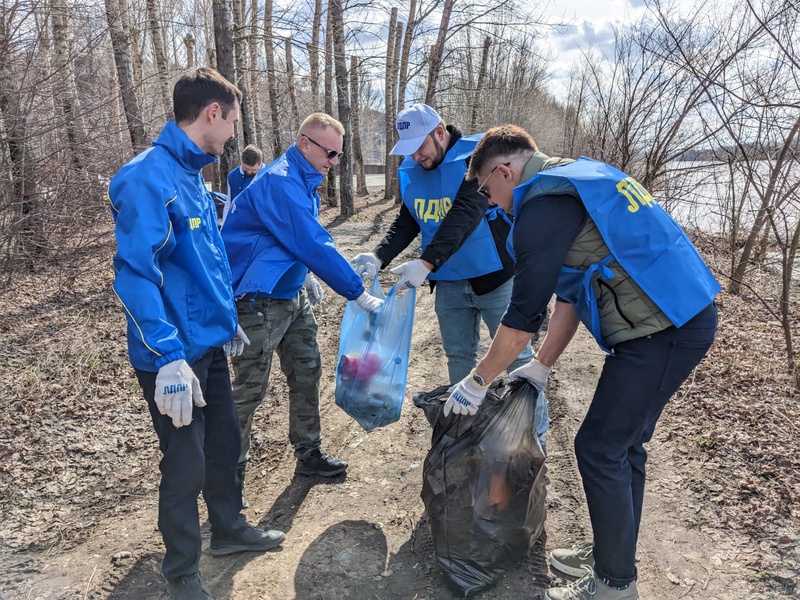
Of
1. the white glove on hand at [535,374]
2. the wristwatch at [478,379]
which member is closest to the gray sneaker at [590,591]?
the white glove on hand at [535,374]

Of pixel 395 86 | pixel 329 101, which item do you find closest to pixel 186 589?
pixel 329 101

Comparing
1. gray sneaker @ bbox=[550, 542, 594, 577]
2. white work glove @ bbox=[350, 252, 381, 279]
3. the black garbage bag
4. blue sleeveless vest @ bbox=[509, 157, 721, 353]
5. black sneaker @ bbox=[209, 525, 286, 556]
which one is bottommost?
black sneaker @ bbox=[209, 525, 286, 556]

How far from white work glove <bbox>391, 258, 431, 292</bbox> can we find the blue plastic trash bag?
70 millimetres

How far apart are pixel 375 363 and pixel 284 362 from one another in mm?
576

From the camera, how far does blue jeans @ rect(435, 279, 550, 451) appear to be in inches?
117

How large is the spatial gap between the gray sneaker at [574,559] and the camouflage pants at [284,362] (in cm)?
143

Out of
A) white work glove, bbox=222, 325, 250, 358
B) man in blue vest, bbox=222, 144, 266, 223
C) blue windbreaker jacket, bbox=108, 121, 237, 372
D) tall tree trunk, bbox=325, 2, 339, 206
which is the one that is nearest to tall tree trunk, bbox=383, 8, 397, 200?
tall tree trunk, bbox=325, 2, 339, 206

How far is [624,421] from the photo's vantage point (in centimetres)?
192

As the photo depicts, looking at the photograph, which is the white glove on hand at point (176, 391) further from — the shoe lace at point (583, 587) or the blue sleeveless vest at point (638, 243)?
the shoe lace at point (583, 587)

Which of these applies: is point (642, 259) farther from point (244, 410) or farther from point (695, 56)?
point (695, 56)

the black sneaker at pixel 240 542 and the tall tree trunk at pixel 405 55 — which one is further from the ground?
the tall tree trunk at pixel 405 55

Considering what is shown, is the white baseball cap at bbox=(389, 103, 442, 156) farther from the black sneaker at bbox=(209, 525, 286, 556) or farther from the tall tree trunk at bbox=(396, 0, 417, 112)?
the tall tree trunk at bbox=(396, 0, 417, 112)

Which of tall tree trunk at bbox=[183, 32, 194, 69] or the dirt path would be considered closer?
the dirt path

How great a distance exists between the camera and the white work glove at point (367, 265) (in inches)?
126
